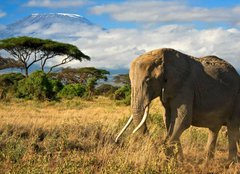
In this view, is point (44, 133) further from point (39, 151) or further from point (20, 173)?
point (20, 173)

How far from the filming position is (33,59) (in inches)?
1831

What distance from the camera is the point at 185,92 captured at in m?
7.75

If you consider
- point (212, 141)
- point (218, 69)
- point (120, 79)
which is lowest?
point (120, 79)

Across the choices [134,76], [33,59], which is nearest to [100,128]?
[134,76]

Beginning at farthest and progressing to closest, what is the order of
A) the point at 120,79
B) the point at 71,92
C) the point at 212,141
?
the point at 120,79 < the point at 71,92 < the point at 212,141

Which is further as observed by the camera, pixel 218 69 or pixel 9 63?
pixel 9 63

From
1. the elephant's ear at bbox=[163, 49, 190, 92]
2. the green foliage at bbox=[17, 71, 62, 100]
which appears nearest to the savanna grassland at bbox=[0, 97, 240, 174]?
the elephant's ear at bbox=[163, 49, 190, 92]

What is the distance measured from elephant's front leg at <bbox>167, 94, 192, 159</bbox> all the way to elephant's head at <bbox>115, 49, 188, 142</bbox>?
16 cm

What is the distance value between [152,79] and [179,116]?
697 millimetres

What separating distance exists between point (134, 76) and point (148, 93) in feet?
1.13

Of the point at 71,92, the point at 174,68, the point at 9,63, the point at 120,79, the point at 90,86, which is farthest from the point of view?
the point at 120,79

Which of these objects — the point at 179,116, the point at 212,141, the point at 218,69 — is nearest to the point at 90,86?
the point at 212,141

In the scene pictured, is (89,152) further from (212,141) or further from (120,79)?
(120,79)

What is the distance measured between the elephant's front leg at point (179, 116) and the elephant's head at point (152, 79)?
0.16 metres
